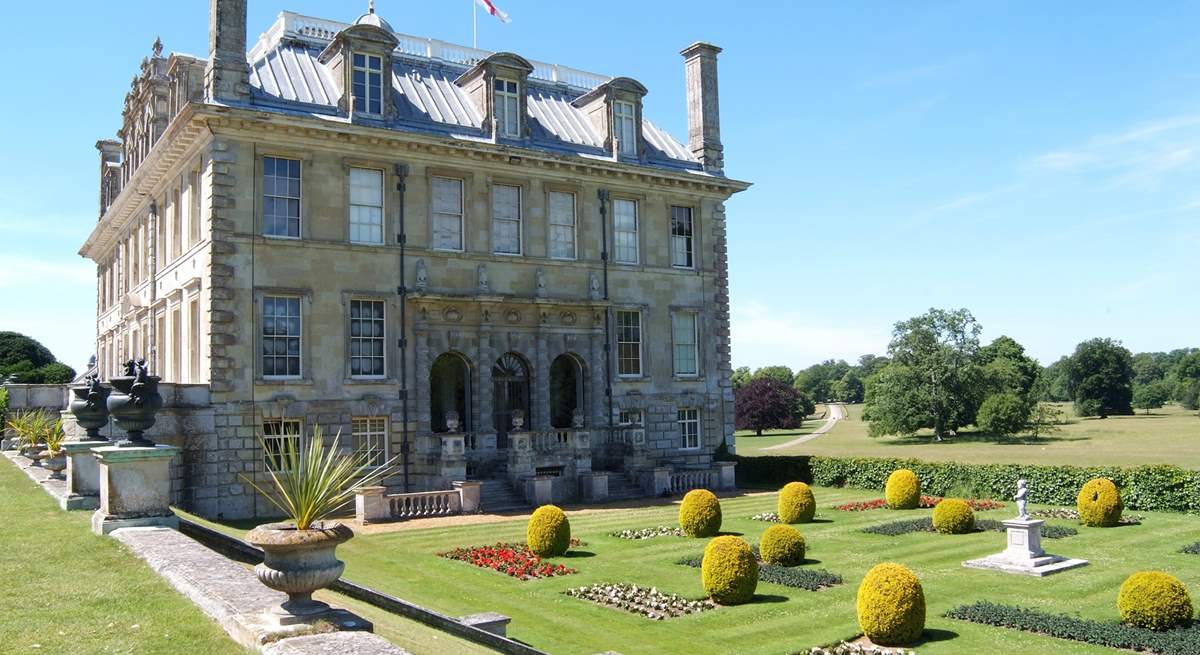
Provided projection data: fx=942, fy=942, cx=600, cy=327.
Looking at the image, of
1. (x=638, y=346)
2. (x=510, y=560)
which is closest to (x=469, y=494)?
(x=510, y=560)

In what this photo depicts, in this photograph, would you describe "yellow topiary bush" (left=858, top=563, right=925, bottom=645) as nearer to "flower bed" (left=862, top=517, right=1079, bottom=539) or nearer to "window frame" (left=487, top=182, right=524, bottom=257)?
"flower bed" (left=862, top=517, right=1079, bottom=539)

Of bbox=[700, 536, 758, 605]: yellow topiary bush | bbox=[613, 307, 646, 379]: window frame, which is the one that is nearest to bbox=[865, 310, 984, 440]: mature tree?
bbox=[613, 307, 646, 379]: window frame

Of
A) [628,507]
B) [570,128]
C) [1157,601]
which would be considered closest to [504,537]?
[628,507]

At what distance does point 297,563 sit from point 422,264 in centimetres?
2431

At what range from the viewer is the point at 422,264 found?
3291cm

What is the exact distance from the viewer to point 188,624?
934 centimetres

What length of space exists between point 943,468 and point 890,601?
2123cm

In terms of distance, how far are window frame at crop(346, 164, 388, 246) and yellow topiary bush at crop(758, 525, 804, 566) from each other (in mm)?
17469

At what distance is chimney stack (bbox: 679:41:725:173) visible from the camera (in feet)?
134

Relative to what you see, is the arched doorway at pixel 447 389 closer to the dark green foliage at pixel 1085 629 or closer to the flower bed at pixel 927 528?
the flower bed at pixel 927 528

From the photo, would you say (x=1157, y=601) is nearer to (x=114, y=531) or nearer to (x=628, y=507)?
(x=114, y=531)

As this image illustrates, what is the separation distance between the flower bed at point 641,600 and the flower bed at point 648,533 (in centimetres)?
628

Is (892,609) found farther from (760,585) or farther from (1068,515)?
(1068,515)

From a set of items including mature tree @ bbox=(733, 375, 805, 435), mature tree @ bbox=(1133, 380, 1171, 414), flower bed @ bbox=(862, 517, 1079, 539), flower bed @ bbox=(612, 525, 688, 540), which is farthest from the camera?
mature tree @ bbox=(1133, 380, 1171, 414)
